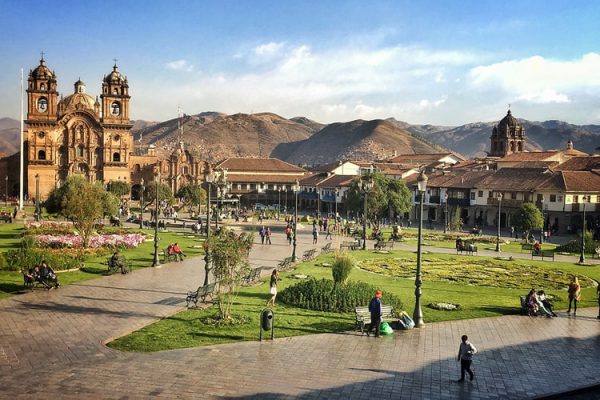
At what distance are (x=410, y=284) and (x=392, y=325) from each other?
24.0ft

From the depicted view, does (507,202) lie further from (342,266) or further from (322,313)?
(322,313)

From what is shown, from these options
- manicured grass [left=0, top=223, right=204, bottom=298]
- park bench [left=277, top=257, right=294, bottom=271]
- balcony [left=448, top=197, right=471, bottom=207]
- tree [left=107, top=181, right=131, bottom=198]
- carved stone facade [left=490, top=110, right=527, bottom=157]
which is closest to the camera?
manicured grass [left=0, top=223, right=204, bottom=298]

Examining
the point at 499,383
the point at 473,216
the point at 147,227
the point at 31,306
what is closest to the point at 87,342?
the point at 31,306

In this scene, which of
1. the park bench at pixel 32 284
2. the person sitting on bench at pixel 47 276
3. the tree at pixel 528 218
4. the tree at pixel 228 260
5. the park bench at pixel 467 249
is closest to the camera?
the tree at pixel 228 260

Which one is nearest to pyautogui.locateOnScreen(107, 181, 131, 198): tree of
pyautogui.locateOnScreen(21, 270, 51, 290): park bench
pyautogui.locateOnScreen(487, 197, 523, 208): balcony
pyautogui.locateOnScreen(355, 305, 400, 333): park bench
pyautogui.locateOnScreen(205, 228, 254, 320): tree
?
pyautogui.locateOnScreen(487, 197, 523, 208): balcony

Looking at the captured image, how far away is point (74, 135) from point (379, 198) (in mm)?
52754

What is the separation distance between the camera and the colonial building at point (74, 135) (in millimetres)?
79438

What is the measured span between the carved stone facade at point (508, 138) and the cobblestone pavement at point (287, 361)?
8601 centimetres

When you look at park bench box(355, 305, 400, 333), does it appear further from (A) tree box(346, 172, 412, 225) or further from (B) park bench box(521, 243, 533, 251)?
(A) tree box(346, 172, 412, 225)

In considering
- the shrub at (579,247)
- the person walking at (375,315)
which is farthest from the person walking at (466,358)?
the shrub at (579,247)

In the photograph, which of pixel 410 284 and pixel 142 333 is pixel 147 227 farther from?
pixel 142 333

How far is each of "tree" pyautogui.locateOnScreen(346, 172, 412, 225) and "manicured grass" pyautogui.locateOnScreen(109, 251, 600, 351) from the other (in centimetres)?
1625

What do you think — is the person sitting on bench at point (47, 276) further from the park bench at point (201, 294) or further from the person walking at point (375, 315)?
the person walking at point (375, 315)

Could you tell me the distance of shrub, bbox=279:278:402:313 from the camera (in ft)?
61.5
